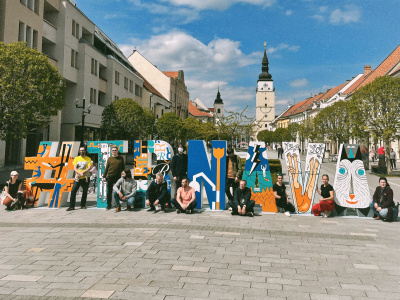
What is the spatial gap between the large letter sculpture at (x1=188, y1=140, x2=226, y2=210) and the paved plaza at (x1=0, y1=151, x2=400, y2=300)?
1347 mm

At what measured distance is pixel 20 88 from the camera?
14.5 meters

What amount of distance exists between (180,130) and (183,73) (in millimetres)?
37719

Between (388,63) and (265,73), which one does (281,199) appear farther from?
(265,73)

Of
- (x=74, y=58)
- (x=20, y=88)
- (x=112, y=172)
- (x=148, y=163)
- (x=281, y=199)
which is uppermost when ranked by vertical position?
(x=74, y=58)

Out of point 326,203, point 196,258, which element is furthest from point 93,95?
point 196,258

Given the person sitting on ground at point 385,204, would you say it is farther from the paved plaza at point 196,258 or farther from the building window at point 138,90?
the building window at point 138,90

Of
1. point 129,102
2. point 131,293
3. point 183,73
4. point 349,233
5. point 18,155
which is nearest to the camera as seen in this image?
point 131,293

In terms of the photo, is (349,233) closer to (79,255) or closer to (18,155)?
(79,255)

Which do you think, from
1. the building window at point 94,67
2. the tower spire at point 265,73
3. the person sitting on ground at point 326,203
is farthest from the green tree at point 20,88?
the tower spire at point 265,73

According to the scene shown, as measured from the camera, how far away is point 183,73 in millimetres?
80750

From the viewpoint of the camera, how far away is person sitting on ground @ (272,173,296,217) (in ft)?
33.4

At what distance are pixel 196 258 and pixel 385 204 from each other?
629cm

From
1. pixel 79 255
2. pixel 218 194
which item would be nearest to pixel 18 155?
pixel 218 194

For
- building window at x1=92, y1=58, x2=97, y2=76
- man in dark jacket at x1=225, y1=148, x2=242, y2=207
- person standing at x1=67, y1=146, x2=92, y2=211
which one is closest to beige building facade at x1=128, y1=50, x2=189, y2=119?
building window at x1=92, y1=58, x2=97, y2=76
